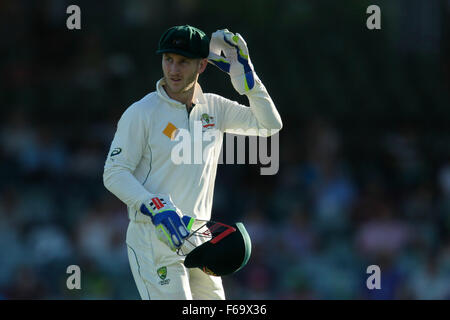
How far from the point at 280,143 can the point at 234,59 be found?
17.8 ft

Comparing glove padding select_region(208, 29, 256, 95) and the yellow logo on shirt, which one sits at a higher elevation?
glove padding select_region(208, 29, 256, 95)

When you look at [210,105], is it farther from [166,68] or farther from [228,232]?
[228,232]

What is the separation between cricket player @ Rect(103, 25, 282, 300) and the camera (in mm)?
4531

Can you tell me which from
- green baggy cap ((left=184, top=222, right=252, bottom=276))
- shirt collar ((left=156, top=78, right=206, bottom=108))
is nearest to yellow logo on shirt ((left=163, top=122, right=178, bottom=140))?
shirt collar ((left=156, top=78, right=206, bottom=108))

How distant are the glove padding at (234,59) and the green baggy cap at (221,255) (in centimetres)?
90

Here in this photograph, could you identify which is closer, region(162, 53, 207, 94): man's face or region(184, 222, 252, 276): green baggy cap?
region(184, 222, 252, 276): green baggy cap

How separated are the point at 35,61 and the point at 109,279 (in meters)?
3.51

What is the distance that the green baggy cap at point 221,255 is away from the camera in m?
4.43

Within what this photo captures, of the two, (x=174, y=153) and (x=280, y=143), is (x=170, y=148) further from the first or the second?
(x=280, y=143)

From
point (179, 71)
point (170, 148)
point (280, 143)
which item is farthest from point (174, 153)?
point (280, 143)

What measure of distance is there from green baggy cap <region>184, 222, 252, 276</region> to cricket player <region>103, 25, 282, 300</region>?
6.6 inches

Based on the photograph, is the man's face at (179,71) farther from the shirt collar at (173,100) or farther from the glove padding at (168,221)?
the glove padding at (168,221)

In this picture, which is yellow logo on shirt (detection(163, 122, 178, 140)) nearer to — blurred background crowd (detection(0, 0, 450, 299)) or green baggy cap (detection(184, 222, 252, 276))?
green baggy cap (detection(184, 222, 252, 276))

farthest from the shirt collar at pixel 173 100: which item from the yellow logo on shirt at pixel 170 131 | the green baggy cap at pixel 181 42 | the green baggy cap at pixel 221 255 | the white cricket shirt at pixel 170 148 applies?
the green baggy cap at pixel 221 255
